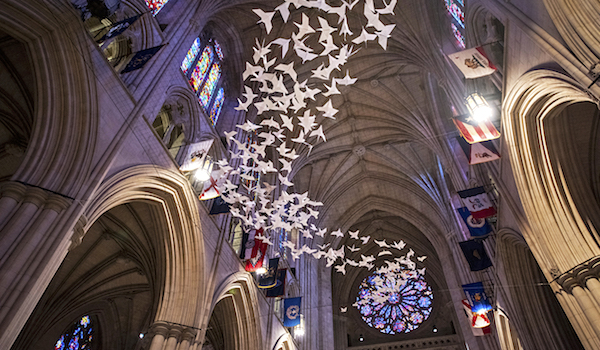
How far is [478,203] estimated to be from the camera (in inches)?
342

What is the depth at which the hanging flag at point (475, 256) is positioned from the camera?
9969mm

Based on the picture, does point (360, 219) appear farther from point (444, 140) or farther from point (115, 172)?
point (115, 172)

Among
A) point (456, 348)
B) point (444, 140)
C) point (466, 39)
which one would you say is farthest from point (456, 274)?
point (466, 39)

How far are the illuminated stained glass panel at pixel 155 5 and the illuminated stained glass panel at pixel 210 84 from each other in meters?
2.64

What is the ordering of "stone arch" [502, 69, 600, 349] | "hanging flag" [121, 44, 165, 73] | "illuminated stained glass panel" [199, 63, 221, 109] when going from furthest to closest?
1. "illuminated stained glass panel" [199, 63, 221, 109]
2. "hanging flag" [121, 44, 165, 73]
3. "stone arch" [502, 69, 600, 349]

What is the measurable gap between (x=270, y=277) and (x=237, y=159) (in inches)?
148

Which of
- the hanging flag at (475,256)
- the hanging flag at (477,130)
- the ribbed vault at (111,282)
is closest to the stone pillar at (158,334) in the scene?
the ribbed vault at (111,282)

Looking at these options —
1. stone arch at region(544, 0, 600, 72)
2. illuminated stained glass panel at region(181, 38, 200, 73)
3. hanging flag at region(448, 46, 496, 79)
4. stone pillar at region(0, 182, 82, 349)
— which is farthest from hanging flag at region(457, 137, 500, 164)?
illuminated stained glass panel at region(181, 38, 200, 73)

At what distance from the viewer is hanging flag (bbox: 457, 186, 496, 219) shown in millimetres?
8512

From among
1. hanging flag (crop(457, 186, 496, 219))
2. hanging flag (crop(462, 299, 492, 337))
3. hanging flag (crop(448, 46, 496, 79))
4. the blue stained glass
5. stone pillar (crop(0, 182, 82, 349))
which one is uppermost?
the blue stained glass

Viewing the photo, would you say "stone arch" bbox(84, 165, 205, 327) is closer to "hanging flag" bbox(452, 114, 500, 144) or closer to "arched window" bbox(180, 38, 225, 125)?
"arched window" bbox(180, 38, 225, 125)

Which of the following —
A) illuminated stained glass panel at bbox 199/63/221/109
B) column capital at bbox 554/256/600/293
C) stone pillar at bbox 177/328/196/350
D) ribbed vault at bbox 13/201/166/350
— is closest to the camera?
column capital at bbox 554/256/600/293

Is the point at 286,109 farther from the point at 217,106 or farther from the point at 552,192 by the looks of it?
the point at 552,192

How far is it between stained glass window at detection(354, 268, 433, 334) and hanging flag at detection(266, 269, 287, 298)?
10.4 meters
